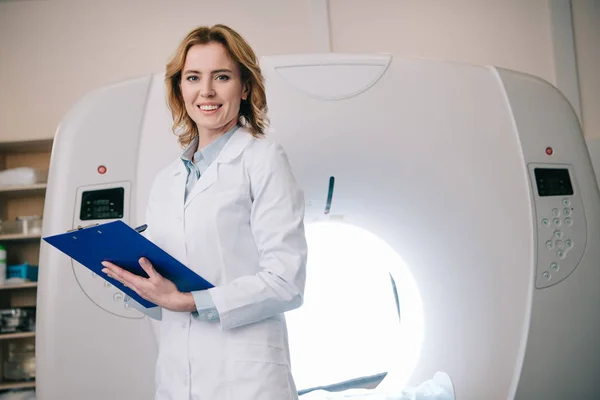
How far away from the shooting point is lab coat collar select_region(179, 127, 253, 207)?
1128 millimetres

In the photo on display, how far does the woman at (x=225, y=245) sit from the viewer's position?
1.02 meters

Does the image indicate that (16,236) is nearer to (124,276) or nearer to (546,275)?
(124,276)

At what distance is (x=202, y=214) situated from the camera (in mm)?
1096

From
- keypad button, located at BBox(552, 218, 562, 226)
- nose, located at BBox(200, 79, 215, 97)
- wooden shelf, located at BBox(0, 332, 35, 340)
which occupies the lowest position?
wooden shelf, located at BBox(0, 332, 35, 340)

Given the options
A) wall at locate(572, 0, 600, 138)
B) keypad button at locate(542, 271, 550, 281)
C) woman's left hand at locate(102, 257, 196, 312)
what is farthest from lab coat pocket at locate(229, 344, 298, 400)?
wall at locate(572, 0, 600, 138)

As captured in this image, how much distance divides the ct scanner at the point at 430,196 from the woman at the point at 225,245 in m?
0.49

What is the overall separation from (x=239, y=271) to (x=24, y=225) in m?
2.28

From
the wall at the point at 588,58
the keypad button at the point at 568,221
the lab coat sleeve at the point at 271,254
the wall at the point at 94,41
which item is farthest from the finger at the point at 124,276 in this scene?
the wall at the point at 588,58

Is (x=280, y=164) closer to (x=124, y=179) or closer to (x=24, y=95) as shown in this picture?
(x=124, y=179)

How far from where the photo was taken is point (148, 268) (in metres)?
1.02

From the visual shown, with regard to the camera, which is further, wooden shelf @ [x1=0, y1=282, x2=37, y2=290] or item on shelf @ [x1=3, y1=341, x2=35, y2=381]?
item on shelf @ [x1=3, y1=341, x2=35, y2=381]

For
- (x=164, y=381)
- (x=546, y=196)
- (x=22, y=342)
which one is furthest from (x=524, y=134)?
(x=22, y=342)

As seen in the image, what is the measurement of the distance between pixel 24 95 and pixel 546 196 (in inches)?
102

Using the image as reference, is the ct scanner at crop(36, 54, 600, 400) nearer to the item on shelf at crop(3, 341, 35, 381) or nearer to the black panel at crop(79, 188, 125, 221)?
the black panel at crop(79, 188, 125, 221)
